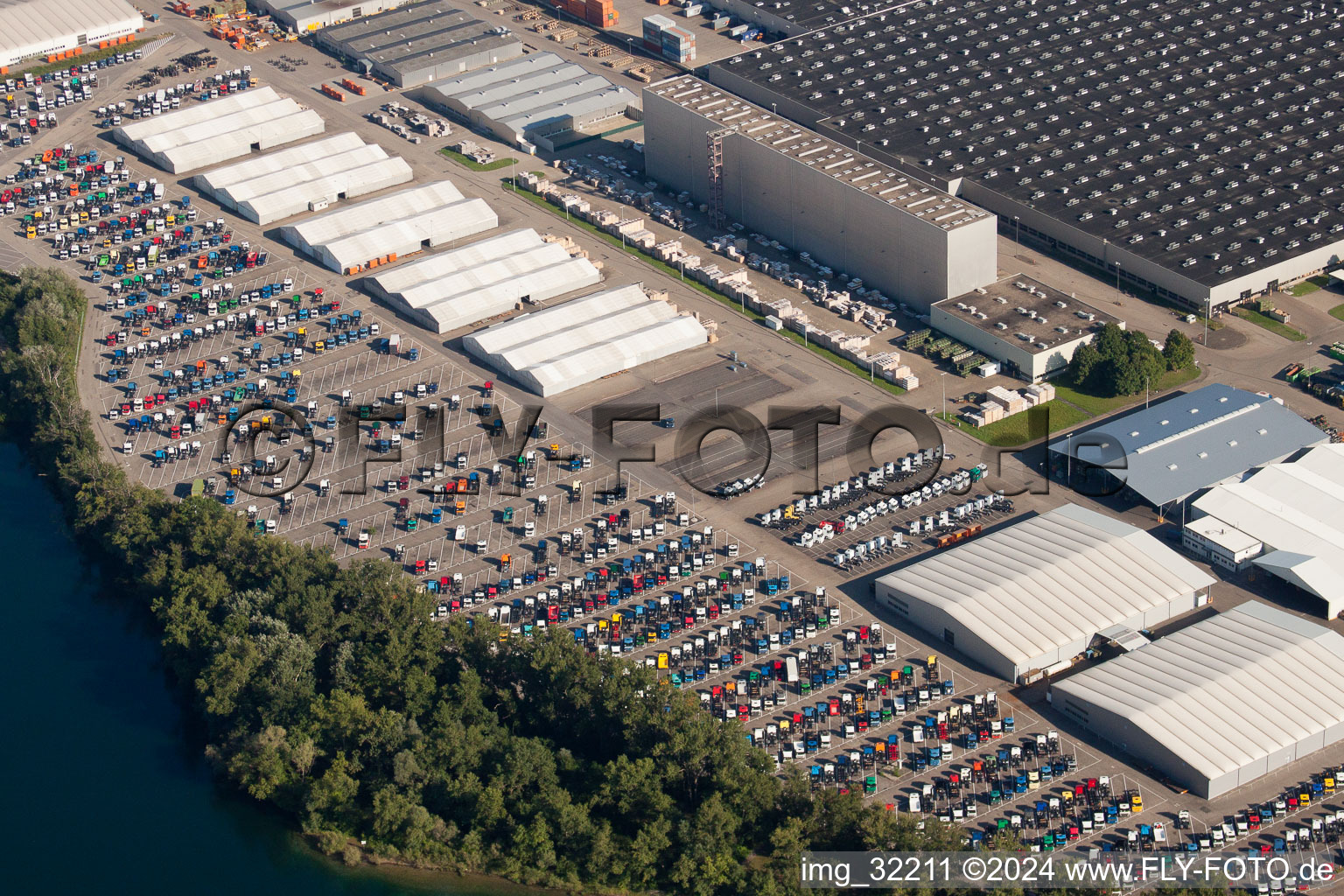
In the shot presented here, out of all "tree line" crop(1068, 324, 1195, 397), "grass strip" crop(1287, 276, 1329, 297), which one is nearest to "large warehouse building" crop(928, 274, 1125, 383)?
"tree line" crop(1068, 324, 1195, 397)

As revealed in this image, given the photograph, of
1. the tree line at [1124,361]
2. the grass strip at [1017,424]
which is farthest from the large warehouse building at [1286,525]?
the grass strip at [1017,424]

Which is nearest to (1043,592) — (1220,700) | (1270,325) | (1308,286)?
(1220,700)

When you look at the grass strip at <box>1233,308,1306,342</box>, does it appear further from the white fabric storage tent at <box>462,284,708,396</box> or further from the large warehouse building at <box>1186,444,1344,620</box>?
the white fabric storage tent at <box>462,284,708,396</box>

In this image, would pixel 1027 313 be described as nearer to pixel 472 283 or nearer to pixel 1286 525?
pixel 1286 525

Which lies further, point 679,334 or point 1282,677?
point 679,334

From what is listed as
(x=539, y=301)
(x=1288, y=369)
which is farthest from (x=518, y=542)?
(x=1288, y=369)

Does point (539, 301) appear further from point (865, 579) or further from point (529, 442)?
point (865, 579)

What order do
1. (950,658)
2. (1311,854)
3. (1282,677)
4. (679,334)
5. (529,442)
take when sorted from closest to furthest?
1. (1311,854)
2. (1282,677)
3. (950,658)
4. (529,442)
5. (679,334)

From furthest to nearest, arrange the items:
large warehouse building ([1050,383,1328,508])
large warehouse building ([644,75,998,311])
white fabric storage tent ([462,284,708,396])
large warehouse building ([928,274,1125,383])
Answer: large warehouse building ([644,75,998,311]) → white fabric storage tent ([462,284,708,396]) → large warehouse building ([928,274,1125,383]) → large warehouse building ([1050,383,1328,508])
